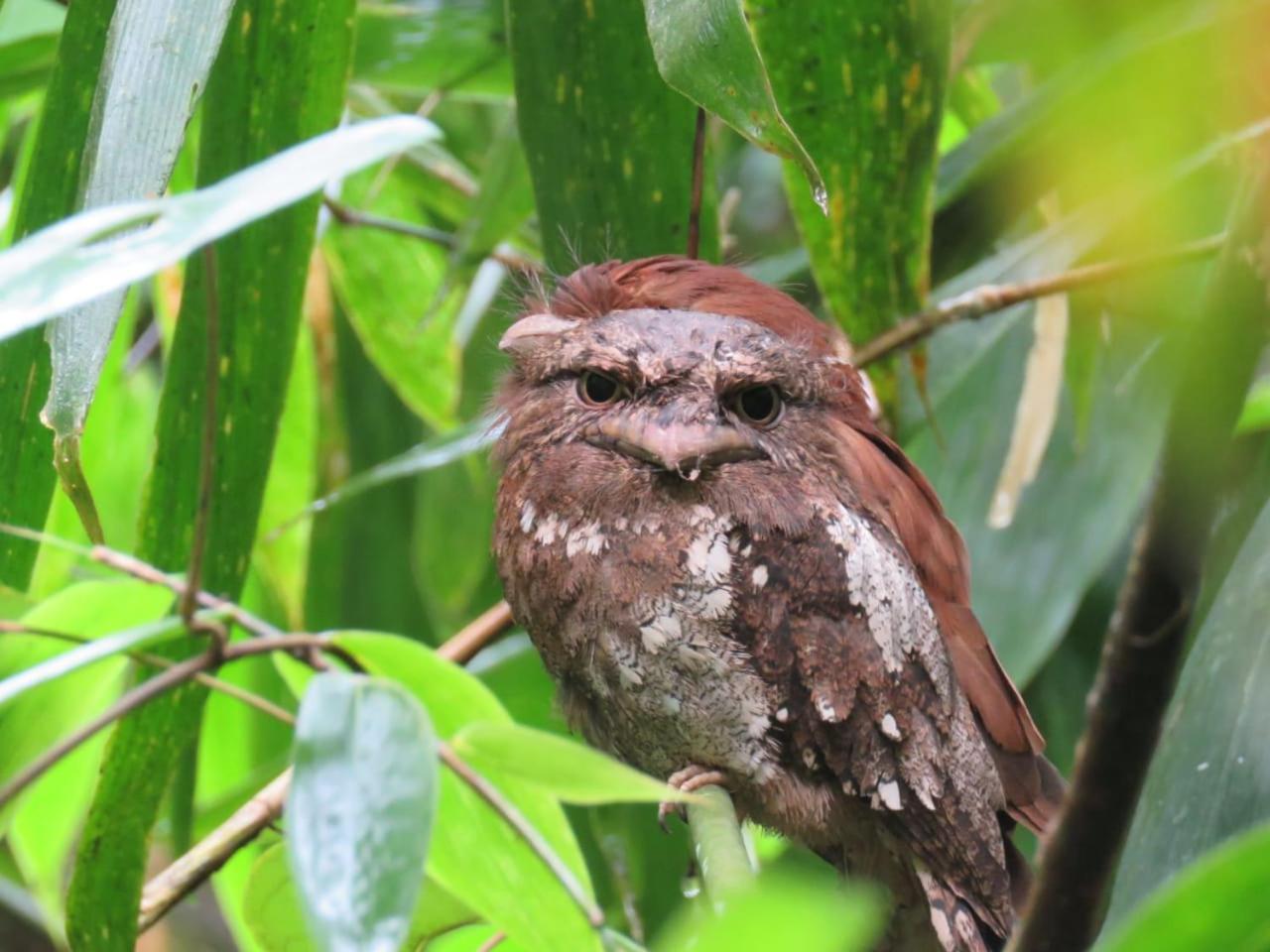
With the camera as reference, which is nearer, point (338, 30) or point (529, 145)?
point (338, 30)

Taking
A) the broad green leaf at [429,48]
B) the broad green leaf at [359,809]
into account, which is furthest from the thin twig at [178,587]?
the broad green leaf at [429,48]

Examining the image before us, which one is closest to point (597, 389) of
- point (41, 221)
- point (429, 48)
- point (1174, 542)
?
point (41, 221)

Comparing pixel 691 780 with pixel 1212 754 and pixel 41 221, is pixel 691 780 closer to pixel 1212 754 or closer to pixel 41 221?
pixel 1212 754

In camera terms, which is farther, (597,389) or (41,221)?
(597,389)

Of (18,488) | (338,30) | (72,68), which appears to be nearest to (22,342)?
(18,488)

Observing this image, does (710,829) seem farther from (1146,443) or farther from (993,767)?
(1146,443)

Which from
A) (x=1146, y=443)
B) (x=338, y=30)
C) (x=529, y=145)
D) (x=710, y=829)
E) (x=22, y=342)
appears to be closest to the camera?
(x=710, y=829)
